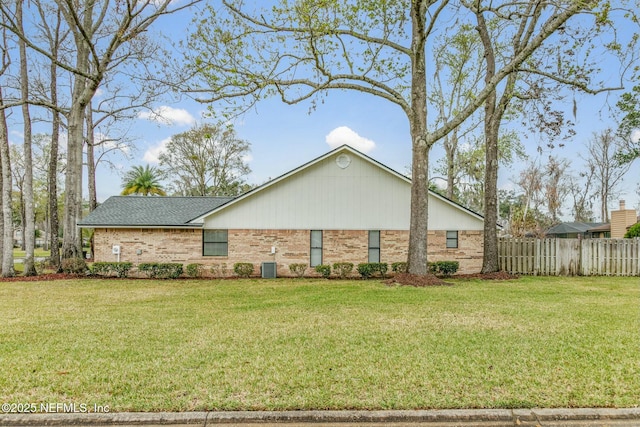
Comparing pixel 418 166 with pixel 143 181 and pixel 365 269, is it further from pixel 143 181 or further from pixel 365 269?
pixel 143 181

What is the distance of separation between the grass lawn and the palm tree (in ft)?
90.7

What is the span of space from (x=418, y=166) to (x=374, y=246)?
14.8 ft

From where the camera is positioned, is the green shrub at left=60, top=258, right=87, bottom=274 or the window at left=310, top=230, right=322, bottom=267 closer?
the green shrub at left=60, top=258, right=87, bottom=274

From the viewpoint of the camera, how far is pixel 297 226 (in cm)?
1656

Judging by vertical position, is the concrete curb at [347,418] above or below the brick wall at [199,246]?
below

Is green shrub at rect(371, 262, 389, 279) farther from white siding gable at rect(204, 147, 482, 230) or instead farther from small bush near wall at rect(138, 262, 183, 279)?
small bush near wall at rect(138, 262, 183, 279)

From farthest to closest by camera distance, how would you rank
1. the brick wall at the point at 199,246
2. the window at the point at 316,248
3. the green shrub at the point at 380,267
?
the window at the point at 316,248, the brick wall at the point at 199,246, the green shrub at the point at 380,267

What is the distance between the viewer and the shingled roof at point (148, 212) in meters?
16.2

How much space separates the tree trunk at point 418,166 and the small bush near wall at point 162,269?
9.36 m

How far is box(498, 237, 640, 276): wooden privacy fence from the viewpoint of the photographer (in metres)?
16.7

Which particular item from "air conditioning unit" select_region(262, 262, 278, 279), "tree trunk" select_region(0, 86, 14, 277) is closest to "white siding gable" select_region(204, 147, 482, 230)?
"air conditioning unit" select_region(262, 262, 278, 279)

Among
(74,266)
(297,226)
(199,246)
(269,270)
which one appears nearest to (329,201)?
(297,226)

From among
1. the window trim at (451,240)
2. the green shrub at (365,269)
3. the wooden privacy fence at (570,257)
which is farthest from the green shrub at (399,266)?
the wooden privacy fence at (570,257)

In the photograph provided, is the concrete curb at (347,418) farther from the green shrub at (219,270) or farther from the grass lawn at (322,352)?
the green shrub at (219,270)
